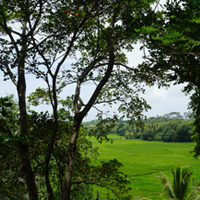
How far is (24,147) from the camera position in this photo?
5.30m

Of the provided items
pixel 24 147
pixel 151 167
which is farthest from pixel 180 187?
pixel 151 167

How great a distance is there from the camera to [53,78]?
18.8 feet

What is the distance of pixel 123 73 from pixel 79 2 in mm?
2571

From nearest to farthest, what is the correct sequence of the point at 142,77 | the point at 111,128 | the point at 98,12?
the point at 98,12 < the point at 142,77 < the point at 111,128

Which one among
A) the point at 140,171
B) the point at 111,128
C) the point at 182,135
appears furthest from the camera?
the point at 182,135

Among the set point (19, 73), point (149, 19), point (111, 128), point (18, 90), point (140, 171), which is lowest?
point (140, 171)

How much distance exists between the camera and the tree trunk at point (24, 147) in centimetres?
530

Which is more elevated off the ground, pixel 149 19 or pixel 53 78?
pixel 149 19

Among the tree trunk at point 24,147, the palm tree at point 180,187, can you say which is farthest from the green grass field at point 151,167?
the tree trunk at point 24,147

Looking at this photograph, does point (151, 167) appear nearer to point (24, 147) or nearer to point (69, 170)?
point (69, 170)

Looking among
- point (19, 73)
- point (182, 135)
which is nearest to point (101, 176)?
point (19, 73)

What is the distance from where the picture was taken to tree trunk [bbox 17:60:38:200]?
530 cm

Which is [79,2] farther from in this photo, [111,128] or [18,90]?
[111,128]

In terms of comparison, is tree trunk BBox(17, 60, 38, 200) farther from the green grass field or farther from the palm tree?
the green grass field
